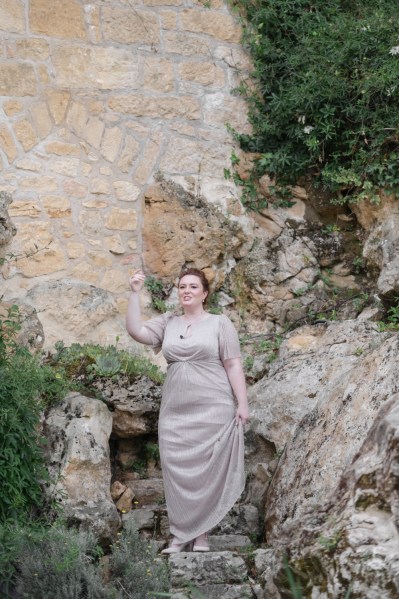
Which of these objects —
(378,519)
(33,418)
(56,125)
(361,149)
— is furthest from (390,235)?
(378,519)

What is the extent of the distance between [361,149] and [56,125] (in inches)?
108

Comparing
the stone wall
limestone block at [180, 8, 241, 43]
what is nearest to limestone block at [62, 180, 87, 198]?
the stone wall

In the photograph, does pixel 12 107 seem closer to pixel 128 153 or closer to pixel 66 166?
pixel 66 166

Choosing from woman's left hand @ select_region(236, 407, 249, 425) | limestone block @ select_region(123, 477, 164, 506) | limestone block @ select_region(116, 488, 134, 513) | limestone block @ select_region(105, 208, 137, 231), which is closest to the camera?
woman's left hand @ select_region(236, 407, 249, 425)

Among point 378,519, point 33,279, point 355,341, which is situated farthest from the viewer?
point 33,279

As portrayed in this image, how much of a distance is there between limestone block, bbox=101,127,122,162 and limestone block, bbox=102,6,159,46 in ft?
3.01

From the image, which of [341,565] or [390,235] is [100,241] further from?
[341,565]

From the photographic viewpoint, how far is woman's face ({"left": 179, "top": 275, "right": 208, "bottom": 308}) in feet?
18.2

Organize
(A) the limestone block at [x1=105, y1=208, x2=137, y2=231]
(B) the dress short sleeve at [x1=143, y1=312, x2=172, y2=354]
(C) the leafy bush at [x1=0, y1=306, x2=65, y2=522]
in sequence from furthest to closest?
(A) the limestone block at [x1=105, y1=208, x2=137, y2=231] < (B) the dress short sleeve at [x1=143, y1=312, x2=172, y2=354] < (C) the leafy bush at [x1=0, y1=306, x2=65, y2=522]

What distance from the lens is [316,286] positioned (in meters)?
8.13

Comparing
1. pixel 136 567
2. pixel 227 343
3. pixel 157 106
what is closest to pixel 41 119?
pixel 157 106

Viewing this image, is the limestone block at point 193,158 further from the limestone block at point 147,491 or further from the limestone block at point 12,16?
the limestone block at point 147,491

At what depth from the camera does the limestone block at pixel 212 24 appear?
8422mm

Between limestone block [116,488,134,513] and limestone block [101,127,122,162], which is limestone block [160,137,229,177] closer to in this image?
limestone block [101,127,122,162]
